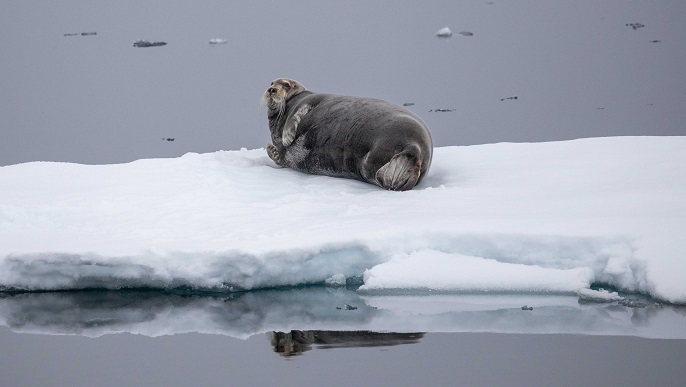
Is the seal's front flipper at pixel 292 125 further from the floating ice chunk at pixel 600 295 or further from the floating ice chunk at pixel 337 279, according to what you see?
the floating ice chunk at pixel 600 295

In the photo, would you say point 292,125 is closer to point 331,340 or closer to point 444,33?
point 331,340

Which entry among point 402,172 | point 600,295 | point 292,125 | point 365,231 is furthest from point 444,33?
point 600,295

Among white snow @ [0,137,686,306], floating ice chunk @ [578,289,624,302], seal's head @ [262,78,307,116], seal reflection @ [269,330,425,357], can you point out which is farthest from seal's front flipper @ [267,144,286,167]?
floating ice chunk @ [578,289,624,302]

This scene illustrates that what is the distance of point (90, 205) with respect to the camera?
6672 millimetres

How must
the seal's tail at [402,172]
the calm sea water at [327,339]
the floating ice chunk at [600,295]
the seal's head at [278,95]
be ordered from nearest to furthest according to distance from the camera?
1. the calm sea water at [327,339]
2. the floating ice chunk at [600,295]
3. the seal's tail at [402,172]
4. the seal's head at [278,95]

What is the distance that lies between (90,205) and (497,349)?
119 inches

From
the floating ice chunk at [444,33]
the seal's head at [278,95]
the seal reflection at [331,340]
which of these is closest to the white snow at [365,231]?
the seal reflection at [331,340]

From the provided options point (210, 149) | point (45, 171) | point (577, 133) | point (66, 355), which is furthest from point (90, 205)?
point (577, 133)

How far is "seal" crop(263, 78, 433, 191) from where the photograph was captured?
7.33m

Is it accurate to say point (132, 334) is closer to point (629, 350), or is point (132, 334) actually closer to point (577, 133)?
point (629, 350)

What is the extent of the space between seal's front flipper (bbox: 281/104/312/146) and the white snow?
105cm

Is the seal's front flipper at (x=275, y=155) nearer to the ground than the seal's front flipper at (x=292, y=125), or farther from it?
nearer to the ground

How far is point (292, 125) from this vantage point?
8609 millimetres

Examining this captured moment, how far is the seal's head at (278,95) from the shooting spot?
9093 millimetres
